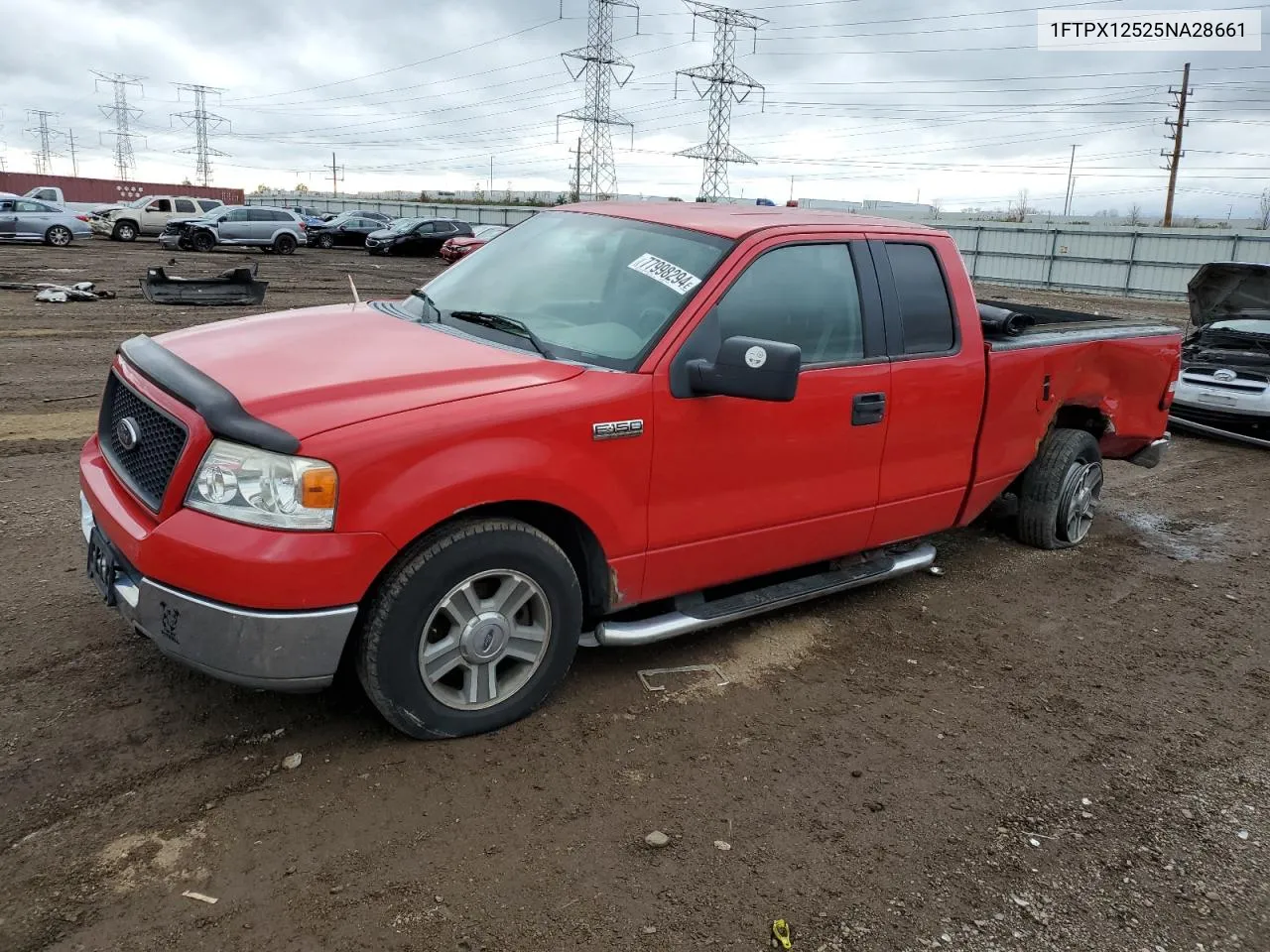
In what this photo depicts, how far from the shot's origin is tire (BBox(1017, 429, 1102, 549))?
5.62 metres

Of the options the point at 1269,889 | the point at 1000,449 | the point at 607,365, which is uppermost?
the point at 607,365

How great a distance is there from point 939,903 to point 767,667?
1452mm

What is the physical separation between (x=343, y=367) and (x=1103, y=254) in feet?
116

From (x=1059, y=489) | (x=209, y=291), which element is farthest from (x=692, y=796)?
(x=209, y=291)

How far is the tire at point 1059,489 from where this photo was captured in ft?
18.4

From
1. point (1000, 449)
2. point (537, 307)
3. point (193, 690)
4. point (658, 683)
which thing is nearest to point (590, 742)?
point (658, 683)

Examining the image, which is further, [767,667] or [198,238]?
[198,238]

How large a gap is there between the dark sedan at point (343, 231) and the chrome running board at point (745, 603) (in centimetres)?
3622

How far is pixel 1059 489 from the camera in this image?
18.5 feet

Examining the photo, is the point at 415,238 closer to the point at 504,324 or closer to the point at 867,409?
the point at 504,324

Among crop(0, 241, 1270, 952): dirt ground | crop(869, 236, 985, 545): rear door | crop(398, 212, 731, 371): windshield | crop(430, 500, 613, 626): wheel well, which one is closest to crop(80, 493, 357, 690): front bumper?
crop(0, 241, 1270, 952): dirt ground

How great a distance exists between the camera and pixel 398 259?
33250 millimetres

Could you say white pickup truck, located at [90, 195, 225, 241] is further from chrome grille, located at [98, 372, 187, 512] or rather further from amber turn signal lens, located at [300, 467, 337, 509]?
amber turn signal lens, located at [300, 467, 337, 509]

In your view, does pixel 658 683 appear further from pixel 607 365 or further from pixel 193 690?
pixel 193 690
